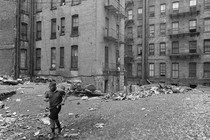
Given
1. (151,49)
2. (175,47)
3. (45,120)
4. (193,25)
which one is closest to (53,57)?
(45,120)

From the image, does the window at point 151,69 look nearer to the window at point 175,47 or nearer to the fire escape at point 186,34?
the fire escape at point 186,34

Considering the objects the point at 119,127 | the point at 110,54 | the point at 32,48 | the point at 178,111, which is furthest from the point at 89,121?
the point at 32,48

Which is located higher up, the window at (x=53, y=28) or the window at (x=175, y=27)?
the window at (x=175, y=27)

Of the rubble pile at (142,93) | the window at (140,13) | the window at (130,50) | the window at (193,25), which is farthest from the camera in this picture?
the window at (130,50)

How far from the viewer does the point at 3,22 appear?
74.2ft

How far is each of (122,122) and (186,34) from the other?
25.2 meters

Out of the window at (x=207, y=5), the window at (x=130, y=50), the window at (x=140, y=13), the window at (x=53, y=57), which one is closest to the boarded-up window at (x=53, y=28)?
the window at (x=53, y=57)

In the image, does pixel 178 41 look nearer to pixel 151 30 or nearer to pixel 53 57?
pixel 151 30

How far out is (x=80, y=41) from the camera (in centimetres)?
1944

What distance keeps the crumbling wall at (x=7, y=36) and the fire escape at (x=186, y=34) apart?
70.8 ft

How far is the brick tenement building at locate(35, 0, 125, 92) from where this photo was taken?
18.8m

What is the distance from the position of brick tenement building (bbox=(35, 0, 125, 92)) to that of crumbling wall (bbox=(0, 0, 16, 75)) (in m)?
2.56

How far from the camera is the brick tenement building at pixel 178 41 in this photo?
91.1 ft

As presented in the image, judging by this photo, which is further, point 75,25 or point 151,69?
point 151,69
